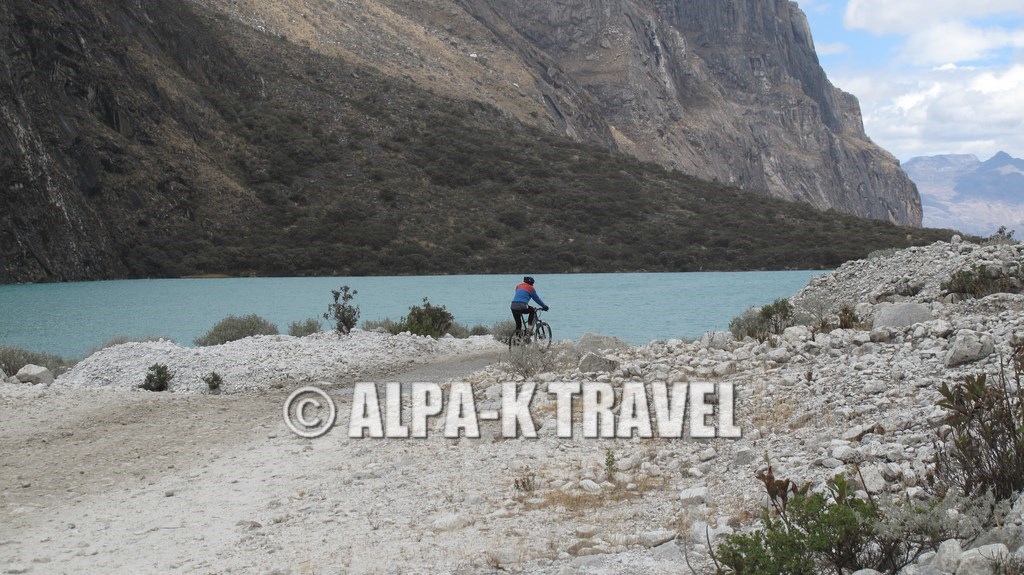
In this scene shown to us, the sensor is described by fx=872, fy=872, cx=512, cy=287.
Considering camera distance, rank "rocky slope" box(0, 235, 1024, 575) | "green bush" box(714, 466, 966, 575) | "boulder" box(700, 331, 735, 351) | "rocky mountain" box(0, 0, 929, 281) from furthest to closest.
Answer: "rocky mountain" box(0, 0, 929, 281)
"boulder" box(700, 331, 735, 351)
"rocky slope" box(0, 235, 1024, 575)
"green bush" box(714, 466, 966, 575)

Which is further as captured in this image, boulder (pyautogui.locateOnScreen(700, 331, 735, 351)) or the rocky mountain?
the rocky mountain

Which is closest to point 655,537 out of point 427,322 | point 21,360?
point 21,360

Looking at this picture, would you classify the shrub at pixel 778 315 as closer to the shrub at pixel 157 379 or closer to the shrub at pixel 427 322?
the shrub at pixel 427 322

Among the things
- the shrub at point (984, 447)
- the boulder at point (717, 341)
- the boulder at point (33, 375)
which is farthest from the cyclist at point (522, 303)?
the shrub at point (984, 447)

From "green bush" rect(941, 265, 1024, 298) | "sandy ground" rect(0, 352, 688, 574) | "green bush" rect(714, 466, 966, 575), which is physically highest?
"green bush" rect(941, 265, 1024, 298)

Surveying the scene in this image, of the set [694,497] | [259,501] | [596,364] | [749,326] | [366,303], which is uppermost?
[366,303]

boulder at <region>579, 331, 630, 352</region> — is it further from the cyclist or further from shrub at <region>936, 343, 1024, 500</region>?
shrub at <region>936, 343, 1024, 500</region>

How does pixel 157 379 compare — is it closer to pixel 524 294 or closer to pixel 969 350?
pixel 524 294

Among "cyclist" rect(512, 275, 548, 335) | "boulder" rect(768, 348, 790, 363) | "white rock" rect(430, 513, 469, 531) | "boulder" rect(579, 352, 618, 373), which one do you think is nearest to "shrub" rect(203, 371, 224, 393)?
"cyclist" rect(512, 275, 548, 335)
